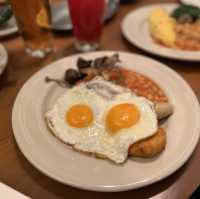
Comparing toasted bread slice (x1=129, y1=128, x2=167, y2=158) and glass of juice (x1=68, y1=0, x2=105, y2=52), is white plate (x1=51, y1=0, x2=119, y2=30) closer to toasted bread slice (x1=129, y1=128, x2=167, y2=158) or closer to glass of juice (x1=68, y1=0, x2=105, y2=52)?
glass of juice (x1=68, y1=0, x2=105, y2=52)

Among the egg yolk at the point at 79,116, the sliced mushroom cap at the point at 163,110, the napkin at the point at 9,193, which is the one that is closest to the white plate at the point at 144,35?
the sliced mushroom cap at the point at 163,110

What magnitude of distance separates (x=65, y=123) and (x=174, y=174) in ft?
1.08

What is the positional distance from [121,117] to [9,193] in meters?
0.34

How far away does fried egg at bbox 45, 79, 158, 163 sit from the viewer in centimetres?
94

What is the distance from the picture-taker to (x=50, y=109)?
43.1 inches

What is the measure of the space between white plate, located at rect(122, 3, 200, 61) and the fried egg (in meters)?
0.33

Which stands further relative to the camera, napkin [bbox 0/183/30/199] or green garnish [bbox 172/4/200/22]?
green garnish [bbox 172/4/200/22]

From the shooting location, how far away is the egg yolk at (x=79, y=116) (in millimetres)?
1003

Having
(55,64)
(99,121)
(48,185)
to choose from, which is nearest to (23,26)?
(55,64)

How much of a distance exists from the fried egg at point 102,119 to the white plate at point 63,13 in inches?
Answer: 18.5

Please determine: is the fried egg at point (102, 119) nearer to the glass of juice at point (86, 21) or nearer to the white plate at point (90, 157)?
the white plate at point (90, 157)

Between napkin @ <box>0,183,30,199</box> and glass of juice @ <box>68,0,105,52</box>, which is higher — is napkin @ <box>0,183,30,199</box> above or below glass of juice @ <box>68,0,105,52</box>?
below

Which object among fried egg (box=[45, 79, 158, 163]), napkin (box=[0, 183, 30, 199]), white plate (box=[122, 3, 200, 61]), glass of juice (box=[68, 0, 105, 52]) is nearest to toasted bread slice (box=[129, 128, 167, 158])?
fried egg (box=[45, 79, 158, 163])

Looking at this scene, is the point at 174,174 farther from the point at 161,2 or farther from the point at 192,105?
the point at 161,2
